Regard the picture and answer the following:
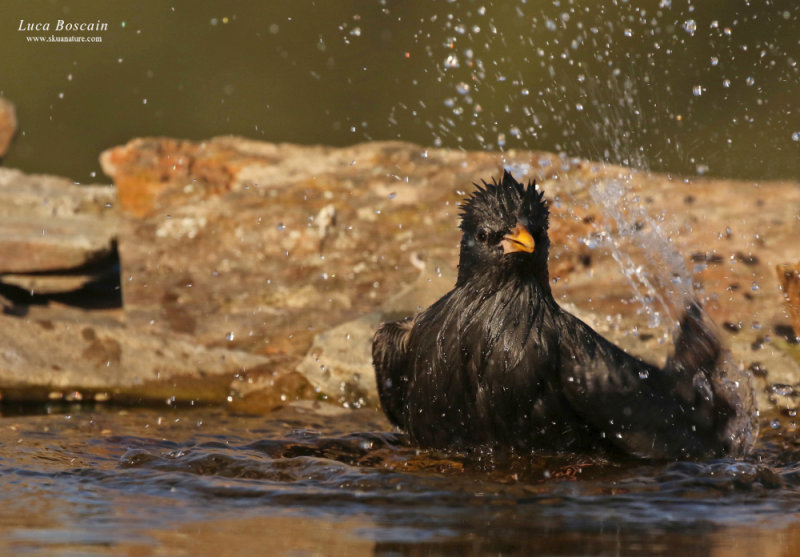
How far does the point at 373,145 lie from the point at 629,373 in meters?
3.93

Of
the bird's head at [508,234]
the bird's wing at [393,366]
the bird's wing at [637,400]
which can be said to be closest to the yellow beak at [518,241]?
the bird's head at [508,234]

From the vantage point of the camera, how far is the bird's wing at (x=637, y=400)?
504 cm

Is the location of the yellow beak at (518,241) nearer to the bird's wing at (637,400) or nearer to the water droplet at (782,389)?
the bird's wing at (637,400)

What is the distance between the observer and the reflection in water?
3590mm

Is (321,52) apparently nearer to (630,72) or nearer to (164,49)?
(164,49)

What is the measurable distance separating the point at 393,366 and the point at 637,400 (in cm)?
132

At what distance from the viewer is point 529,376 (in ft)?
16.5

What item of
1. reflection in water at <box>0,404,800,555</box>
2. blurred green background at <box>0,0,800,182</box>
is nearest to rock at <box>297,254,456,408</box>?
reflection in water at <box>0,404,800,555</box>

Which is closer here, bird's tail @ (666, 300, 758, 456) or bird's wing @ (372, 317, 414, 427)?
bird's tail @ (666, 300, 758, 456)

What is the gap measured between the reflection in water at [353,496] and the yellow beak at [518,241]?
99cm

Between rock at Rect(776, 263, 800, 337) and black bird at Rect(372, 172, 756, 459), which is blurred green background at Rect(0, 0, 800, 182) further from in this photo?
black bird at Rect(372, 172, 756, 459)

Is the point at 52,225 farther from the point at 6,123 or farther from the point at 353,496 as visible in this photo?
the point at 353,496

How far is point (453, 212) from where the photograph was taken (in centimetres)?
780

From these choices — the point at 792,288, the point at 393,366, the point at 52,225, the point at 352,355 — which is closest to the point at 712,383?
the point at 792,288
